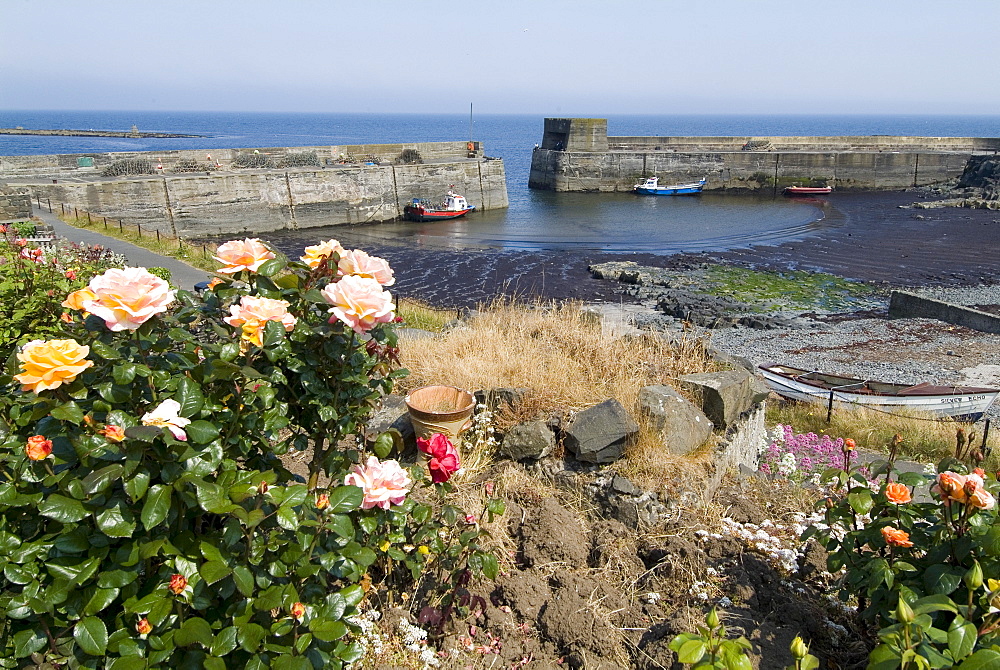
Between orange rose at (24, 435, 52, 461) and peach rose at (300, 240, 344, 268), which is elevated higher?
peach rose at (300, 240, 344, 268)

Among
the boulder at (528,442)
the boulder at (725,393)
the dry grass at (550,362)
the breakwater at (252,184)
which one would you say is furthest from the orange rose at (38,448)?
the breakwater at (252,184)

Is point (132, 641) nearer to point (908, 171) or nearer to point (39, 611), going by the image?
point (39, 611)

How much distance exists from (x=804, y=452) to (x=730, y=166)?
48223 mm

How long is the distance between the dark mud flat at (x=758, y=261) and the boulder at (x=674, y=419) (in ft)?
49.7

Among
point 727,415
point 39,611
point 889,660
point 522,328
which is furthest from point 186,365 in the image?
point 522,328

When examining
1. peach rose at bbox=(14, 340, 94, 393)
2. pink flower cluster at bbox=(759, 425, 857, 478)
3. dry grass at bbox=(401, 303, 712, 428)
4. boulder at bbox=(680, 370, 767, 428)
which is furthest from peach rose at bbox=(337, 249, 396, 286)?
pink flower cluster at bbox=(759, 425, 857, 478)

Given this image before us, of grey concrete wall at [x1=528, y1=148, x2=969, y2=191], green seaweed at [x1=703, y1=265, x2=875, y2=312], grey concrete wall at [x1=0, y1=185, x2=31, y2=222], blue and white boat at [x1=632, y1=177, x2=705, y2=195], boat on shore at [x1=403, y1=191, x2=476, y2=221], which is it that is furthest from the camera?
grey concrete wall at [x1=528, y1=148, x2=969, y2=191]

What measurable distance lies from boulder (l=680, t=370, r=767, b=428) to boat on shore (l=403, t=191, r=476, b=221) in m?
31.7

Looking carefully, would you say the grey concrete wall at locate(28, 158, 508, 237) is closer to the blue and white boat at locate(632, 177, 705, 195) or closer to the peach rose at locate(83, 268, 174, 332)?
the blue and white boat at locate(632, 177, 705, 195)

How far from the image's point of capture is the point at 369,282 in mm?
2330

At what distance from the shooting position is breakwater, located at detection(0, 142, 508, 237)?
28922mm

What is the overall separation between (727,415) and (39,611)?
14.9 ft

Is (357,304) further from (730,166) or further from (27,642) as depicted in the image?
(730,166)

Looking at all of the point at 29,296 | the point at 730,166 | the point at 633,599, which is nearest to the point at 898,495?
the point at 633,599
